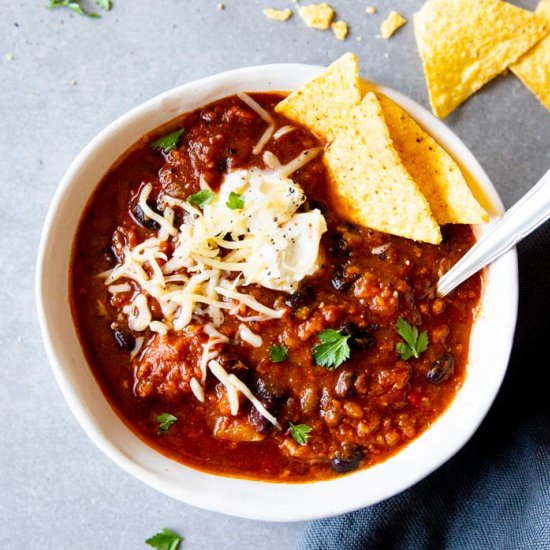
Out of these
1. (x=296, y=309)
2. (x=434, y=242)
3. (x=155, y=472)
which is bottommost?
(x=155, y=472)

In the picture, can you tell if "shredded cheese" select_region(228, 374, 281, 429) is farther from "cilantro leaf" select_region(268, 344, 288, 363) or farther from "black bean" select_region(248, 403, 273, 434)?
"cilantro leaf" select_region(268, 344, 288, 363)

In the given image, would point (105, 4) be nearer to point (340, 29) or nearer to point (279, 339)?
point (340, 29)

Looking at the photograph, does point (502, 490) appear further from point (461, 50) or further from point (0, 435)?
point (0, 435)

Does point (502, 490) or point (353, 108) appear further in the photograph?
point (502, 490)

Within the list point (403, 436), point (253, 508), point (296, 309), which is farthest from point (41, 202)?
point (403, 436)

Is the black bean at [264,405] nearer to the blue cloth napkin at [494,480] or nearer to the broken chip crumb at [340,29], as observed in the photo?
the blue cloth napkin at [494,480]

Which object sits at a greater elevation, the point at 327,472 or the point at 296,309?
the point at 296,309
